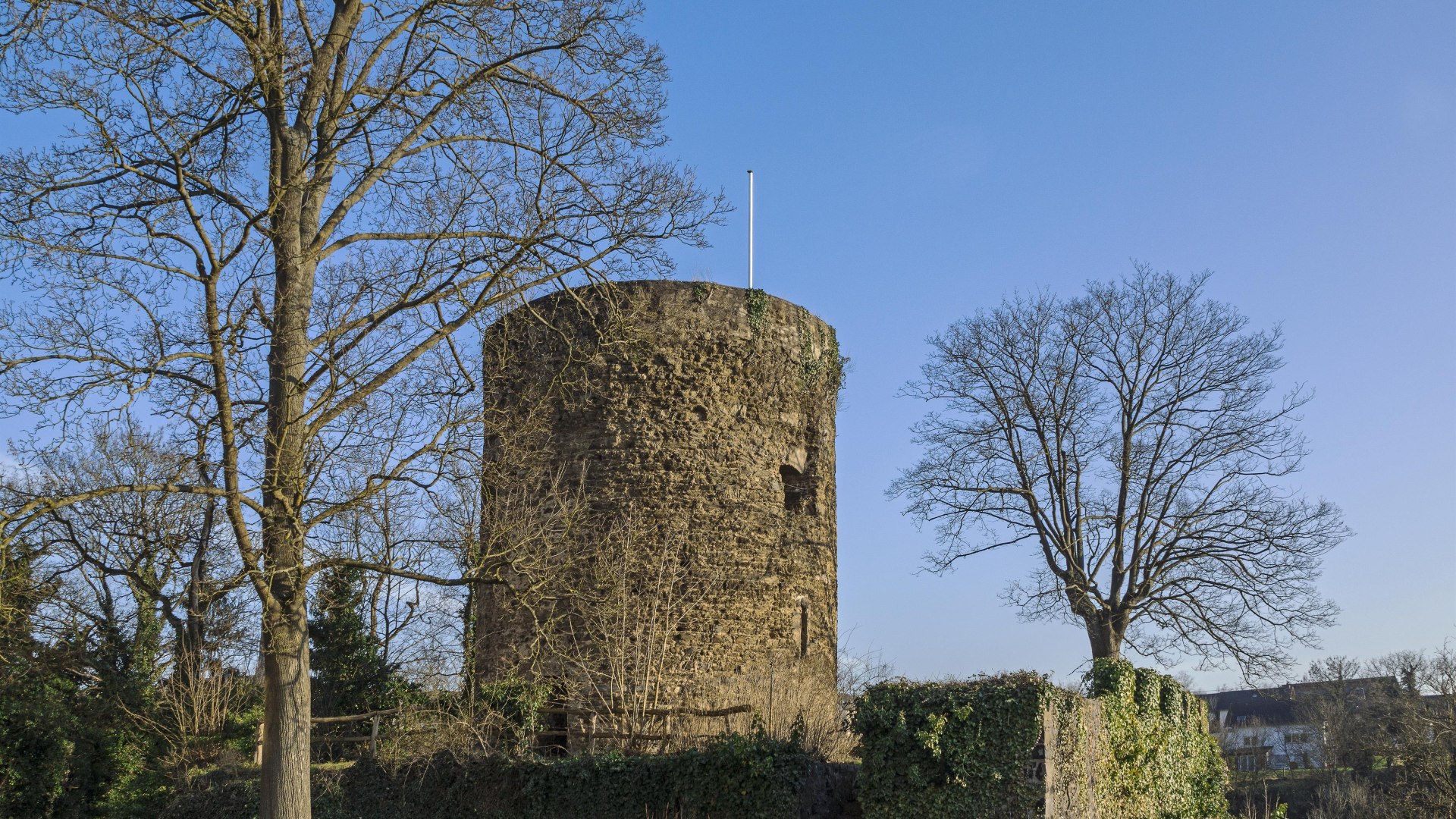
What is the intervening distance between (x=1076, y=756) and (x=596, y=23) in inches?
300

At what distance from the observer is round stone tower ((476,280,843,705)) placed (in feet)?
49.1

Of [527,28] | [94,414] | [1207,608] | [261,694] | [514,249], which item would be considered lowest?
[261,694]

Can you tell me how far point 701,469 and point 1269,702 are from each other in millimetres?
48947

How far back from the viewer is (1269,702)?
55344 mm

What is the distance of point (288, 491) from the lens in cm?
830

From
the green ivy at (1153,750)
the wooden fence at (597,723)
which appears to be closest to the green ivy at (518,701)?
the wooden fence at (597,723)

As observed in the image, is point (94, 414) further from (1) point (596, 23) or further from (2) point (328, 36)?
(1) point (596, 23)

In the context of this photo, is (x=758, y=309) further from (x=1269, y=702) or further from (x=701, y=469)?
(x=1269, y=702)

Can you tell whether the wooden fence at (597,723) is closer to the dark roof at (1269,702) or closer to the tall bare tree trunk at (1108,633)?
the tall bare tree trunk at (1108,633)

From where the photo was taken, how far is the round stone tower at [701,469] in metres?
15.0

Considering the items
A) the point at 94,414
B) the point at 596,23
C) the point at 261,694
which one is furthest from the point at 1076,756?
the point at 261,694

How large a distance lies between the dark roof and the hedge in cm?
2933

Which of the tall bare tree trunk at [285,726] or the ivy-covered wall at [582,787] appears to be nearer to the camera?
the tall bare tree trunk at [285,726]

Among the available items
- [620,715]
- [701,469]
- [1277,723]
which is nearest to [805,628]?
[701,469]
